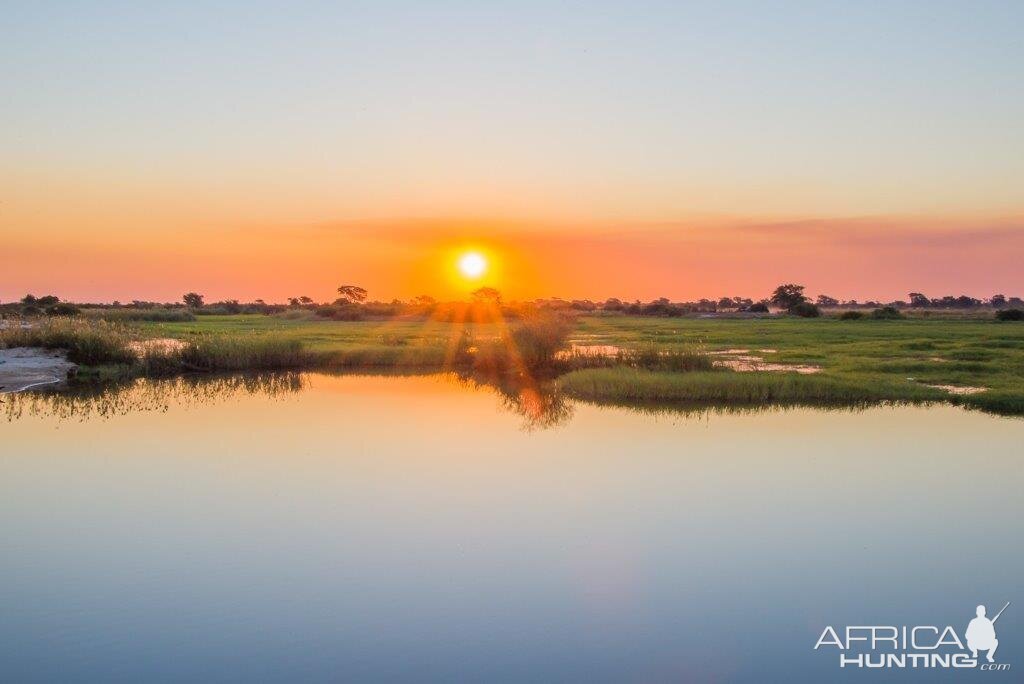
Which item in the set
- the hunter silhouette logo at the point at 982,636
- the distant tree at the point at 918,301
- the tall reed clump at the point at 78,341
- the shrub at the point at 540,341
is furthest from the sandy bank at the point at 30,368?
the distant tree at the point at 918,301

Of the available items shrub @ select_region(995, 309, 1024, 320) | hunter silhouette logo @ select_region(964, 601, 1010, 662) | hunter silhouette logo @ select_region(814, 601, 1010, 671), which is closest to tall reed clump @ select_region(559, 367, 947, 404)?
hunter silhouette logo @ select_region(964, 601, 1010, 662)

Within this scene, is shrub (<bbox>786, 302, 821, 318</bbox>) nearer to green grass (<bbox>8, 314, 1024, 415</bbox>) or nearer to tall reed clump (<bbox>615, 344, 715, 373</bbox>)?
green grass (<bbox>8, 314, 1024, 415</bbox>)

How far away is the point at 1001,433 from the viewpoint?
17.9 metres

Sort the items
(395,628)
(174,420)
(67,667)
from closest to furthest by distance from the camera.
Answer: (67,667) → (395,628) → (174,420)

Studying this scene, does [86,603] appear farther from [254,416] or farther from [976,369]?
[976,369]

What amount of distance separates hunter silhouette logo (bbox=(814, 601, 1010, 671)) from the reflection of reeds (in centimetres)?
1837

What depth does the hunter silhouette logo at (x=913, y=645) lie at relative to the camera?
24.8ft

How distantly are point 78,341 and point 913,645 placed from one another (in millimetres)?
30010

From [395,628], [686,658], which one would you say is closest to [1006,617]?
[686,658]

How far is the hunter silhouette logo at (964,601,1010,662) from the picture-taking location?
768 centimetres

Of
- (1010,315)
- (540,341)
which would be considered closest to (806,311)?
(1010,315)

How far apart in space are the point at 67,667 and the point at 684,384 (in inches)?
741

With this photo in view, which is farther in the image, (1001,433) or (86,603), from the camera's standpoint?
(1001,433)

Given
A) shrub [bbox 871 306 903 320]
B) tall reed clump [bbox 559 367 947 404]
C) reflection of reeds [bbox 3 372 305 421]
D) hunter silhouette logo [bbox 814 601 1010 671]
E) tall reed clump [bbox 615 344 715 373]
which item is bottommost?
hunter silhouette logo [bbox 814 601 1010 671]
